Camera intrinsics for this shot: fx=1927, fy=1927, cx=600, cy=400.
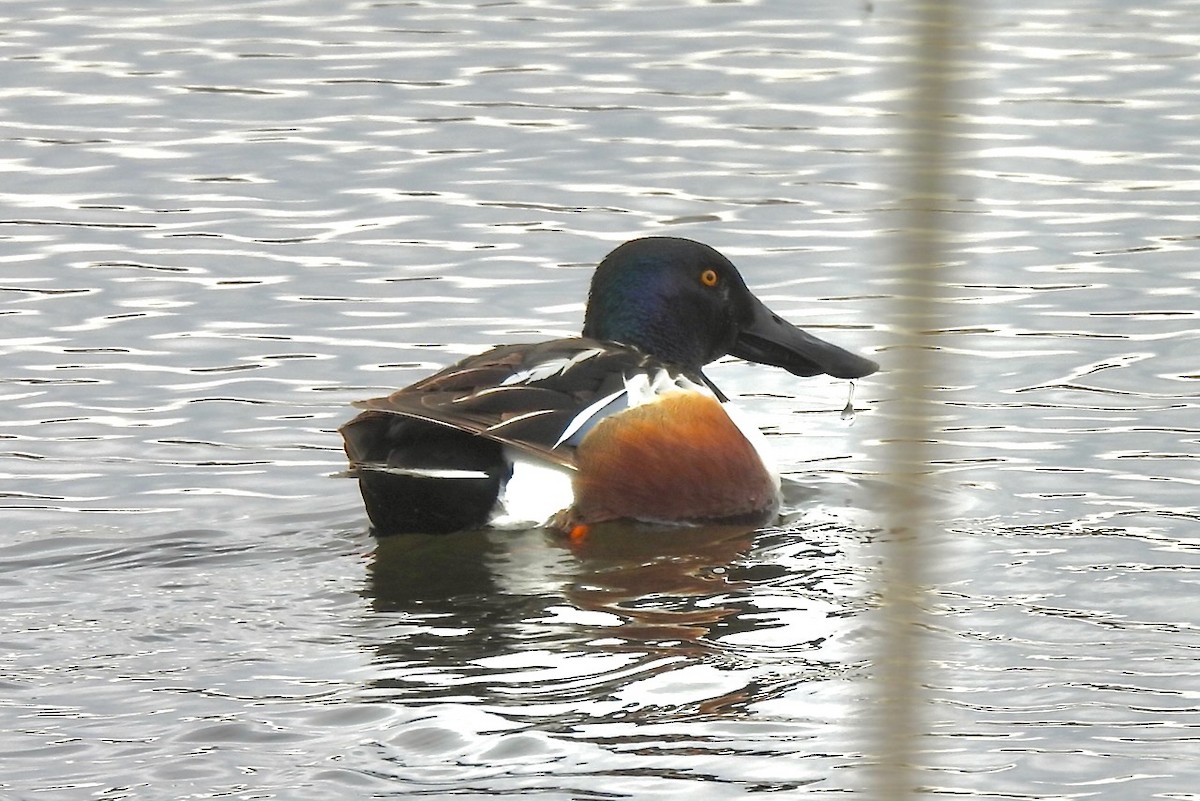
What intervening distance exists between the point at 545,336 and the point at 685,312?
4.50 ft

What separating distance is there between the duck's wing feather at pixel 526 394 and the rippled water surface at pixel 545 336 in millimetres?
449

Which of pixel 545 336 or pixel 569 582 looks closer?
pixel 569 582

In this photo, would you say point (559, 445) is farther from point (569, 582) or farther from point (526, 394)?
point (569, 582)

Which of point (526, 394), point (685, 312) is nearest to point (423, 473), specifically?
point (526, 394)

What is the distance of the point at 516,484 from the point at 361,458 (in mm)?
564

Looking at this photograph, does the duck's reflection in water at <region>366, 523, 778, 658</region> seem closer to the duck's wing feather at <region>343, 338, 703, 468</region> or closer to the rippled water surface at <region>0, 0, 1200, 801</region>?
the rippled water surface at <region>0, 0, 1200, 801</region>

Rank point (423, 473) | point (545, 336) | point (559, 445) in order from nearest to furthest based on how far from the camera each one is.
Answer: point (423, 473) < point (559, 445) < point (545, 336)

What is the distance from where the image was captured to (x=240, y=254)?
34.7 feet

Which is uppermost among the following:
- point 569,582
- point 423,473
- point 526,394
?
point 526,394

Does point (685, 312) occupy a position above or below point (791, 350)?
above

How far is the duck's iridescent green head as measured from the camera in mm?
8039

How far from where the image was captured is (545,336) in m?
9.35

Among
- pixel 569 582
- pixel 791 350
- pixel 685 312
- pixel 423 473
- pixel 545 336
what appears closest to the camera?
pixel 569 582

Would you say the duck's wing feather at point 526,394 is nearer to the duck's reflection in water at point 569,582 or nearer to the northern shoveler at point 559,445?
the northern shoveler at point 559,445
